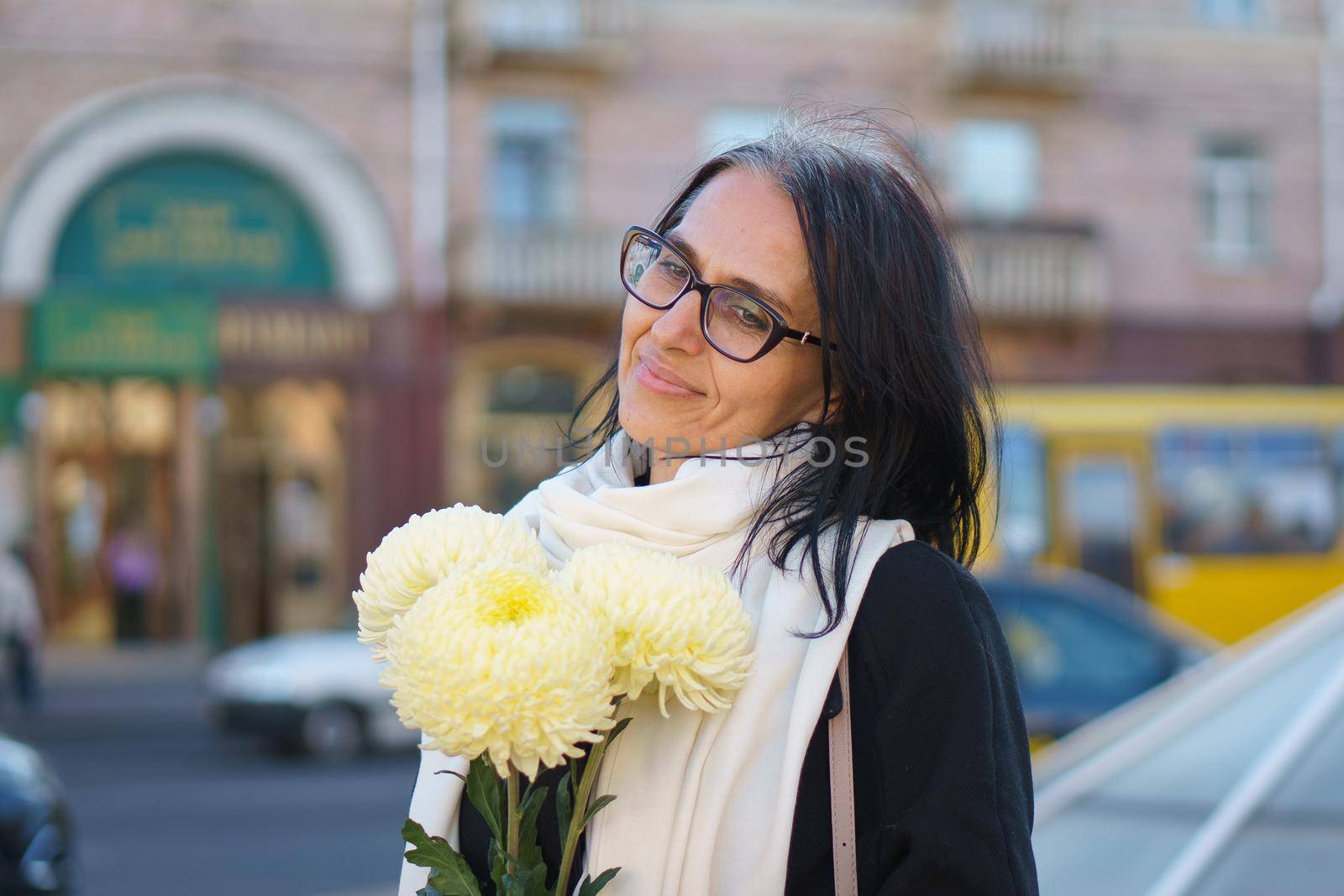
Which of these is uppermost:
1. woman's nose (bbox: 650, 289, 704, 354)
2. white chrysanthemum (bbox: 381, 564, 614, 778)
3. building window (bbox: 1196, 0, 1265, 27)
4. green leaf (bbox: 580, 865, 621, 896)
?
building window (bbox: 1196, 0, 1265, 27)

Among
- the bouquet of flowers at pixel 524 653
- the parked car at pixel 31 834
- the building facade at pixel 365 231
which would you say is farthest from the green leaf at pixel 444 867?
the building facade at pixel 365 231

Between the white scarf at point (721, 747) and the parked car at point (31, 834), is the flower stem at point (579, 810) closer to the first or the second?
the white scarf at point (721, 747)

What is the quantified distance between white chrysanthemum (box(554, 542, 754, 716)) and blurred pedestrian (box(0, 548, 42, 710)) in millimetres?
12613

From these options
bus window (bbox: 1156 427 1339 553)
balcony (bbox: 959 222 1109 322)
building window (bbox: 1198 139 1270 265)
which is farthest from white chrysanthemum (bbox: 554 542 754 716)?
building window (bbox: 1198 139 1270 265)

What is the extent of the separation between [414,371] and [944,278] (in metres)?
15.3

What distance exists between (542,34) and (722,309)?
15864 mm

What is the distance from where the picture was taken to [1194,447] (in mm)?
12047

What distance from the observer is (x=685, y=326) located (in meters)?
1.66

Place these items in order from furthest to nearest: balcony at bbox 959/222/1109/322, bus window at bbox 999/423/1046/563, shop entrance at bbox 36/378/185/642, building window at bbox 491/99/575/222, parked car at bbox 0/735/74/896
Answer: balcony at bbox 959/222/1109/322
building window at bbox 491/99/575/222
shop entrance at bbox 36/378/185/642
bus window at bbox 999/423/1046/563
parked car at bbox 0/735/74/896

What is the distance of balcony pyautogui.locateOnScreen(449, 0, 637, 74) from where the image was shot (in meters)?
16.4

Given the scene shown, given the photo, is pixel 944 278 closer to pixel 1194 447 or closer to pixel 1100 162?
pixel 1194 447

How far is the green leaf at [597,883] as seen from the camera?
1.36 metres

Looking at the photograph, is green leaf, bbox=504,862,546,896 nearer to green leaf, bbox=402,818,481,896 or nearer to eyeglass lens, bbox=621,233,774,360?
green leaf, bbox=402,818,481,896

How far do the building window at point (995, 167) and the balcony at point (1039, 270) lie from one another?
0.46 metres
